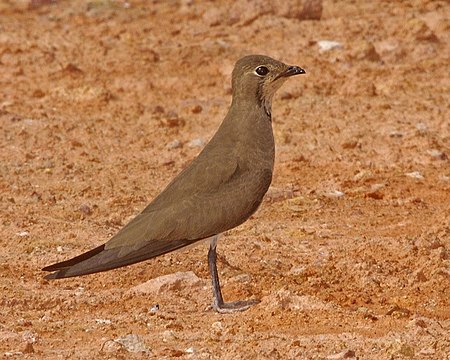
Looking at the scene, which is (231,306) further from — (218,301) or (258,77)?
(258,77)

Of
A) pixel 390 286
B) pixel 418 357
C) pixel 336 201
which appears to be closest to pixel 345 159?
pixel 336 201

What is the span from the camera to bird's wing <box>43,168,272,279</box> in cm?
718

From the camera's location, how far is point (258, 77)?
25.9ft

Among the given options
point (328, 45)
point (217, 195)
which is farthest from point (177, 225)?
point (328, 45)

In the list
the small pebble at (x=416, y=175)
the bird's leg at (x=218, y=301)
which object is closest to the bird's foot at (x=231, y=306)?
the bird's leg at (x=218, y=301)

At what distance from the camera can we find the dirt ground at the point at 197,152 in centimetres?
A: 704

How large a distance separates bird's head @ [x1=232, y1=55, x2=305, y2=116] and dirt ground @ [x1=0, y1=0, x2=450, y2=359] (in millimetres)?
1086

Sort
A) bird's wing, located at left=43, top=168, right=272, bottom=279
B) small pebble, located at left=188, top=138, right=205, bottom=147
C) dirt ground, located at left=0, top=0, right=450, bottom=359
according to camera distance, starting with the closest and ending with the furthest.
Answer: dirt ground, located at left=0, top=0, right=450, bottom=359, bird's wing, located at left=43, top=168, right=272, bottom=279, small pebble, located at left=188, top=138, right=205, bottom=147

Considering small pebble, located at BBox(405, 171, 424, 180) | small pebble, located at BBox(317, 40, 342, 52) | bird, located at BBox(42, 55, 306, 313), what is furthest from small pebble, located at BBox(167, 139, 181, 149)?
bird, located at BBox(42, 55, 306, 313)

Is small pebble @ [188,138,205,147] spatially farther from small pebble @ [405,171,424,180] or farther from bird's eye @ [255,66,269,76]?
bird's eye @ [255,66,269,76]

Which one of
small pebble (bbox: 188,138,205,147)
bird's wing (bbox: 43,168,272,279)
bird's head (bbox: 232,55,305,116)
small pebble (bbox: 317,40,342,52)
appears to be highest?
bird's head (bbox: 232,55,305,116)

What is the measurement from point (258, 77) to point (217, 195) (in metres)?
0.82

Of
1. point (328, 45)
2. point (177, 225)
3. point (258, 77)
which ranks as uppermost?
point (258, 77)

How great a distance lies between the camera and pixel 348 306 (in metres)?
7.48
